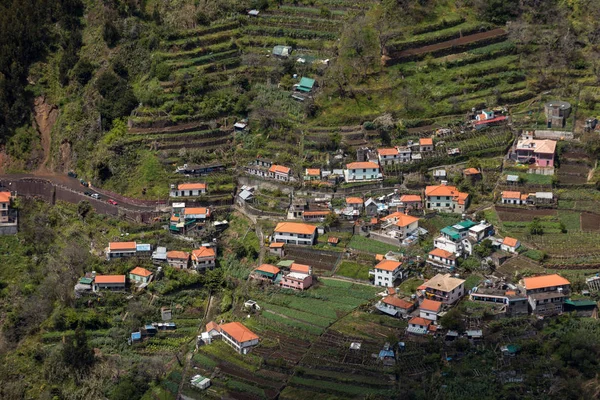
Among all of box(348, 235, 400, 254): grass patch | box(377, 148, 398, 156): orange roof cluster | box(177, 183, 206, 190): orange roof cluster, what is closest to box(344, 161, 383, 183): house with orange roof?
box(377, 148, 398, 156): orange roof cluster

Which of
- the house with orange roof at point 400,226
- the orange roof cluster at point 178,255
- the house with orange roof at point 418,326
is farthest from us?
the orange roof cluster at point 178,255

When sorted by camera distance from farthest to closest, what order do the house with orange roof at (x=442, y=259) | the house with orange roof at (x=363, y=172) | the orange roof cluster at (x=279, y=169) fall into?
1. the orange roof cluster at (x=279, y=169)
2. the house with orange roof at (x=363, y=172)
3. the house with orange roof at (x=442, y=259)

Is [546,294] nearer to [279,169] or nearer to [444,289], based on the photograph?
[444,289]

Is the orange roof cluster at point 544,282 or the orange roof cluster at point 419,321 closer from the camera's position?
the orange roof cluster at point 419,321

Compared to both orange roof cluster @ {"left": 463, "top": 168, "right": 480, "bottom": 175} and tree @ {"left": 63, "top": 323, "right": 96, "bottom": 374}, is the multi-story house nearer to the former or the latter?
orange roof cluster @ {"left": 463, "top": 168, "right": 480, "bottom": 175}

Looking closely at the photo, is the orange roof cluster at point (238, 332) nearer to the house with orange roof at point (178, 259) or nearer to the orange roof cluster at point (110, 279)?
the house with orange roof at point (178, 259)

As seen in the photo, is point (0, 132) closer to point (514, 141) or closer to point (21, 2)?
point (21, 2)

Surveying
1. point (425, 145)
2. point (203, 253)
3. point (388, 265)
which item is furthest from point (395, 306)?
point (425, 145)

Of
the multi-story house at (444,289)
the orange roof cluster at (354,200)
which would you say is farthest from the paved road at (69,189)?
the multi-story house at (444,289)

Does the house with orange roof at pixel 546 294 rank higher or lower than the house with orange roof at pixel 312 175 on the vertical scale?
lower
